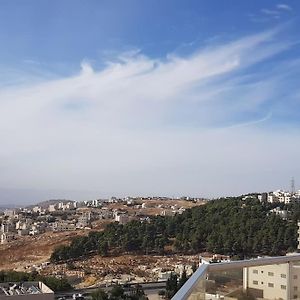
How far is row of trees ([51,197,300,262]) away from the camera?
2828cm

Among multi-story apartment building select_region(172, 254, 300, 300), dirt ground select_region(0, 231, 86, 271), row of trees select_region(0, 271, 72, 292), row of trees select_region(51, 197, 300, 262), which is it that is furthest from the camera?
dirt ground select_region(0, 231, 86, 271)

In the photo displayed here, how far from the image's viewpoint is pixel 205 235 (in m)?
31.8

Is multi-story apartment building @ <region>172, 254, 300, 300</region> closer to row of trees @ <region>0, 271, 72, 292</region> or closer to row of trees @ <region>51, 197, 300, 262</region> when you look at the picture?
row of trees @ <region>0, 271, 72, 292</region>

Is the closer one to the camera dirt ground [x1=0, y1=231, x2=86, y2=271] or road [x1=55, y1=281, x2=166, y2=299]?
road [x1=55, y1=281, x2=166, y2=299]

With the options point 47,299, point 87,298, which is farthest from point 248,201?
point 47,299

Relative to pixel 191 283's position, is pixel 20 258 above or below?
below

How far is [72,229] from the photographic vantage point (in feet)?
166

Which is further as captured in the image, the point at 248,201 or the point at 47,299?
the point at 248,201

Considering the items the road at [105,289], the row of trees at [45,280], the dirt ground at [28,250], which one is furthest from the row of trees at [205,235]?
the row of trees at [45,280]

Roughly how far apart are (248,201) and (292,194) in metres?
19.4

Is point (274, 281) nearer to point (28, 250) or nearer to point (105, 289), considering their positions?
point (105, 289)

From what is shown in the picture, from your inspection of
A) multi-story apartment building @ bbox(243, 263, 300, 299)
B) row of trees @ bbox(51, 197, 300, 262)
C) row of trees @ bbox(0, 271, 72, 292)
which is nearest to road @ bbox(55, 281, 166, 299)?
row of trees @ bbox(0, 271, 72, 292)

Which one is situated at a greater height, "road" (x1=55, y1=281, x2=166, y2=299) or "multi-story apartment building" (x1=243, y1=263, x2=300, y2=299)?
"multi-story apartment building" (x1=243, y1=263, x2=300, y2=299)

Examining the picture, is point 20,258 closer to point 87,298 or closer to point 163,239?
point 163,239
